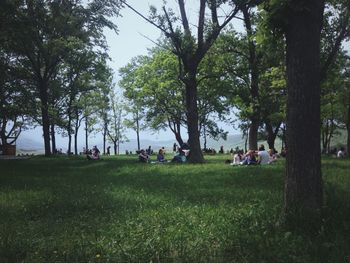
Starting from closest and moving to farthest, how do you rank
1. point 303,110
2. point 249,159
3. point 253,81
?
point 303,110 → point 249,159 → point 253,81

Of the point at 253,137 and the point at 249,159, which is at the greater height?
the point at 253,137

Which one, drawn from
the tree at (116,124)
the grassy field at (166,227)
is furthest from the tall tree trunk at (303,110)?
the tree at (116,124)

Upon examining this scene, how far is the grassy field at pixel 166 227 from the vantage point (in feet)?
20.6

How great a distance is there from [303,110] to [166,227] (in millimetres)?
3295

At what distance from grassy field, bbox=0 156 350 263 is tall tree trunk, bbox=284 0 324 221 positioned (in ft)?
1.72

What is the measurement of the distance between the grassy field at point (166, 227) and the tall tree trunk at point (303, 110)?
1.72ft

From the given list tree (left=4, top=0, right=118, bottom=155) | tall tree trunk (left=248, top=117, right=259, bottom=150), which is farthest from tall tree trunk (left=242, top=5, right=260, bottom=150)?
tree (left=4, top=0, right=118, bottom=155)

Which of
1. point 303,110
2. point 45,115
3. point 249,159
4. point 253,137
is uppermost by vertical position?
point 45,115

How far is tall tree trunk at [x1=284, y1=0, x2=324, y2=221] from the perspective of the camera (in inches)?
298

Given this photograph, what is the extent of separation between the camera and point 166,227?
820 centimetres

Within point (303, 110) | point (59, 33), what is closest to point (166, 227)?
point (303, 110)

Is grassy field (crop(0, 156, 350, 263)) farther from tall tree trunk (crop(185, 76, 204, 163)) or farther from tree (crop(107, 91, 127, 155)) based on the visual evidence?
tree (crop(107, 91, 127, 155))

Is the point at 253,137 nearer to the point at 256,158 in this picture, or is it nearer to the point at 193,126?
the point at 256,158

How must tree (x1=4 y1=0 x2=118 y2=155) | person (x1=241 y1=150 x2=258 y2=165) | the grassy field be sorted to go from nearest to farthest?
the grassy field < person (x1=241 y1=150 x2=258 y2=165) < tree (x1=4 y1=0 x2=118 y2=155)
